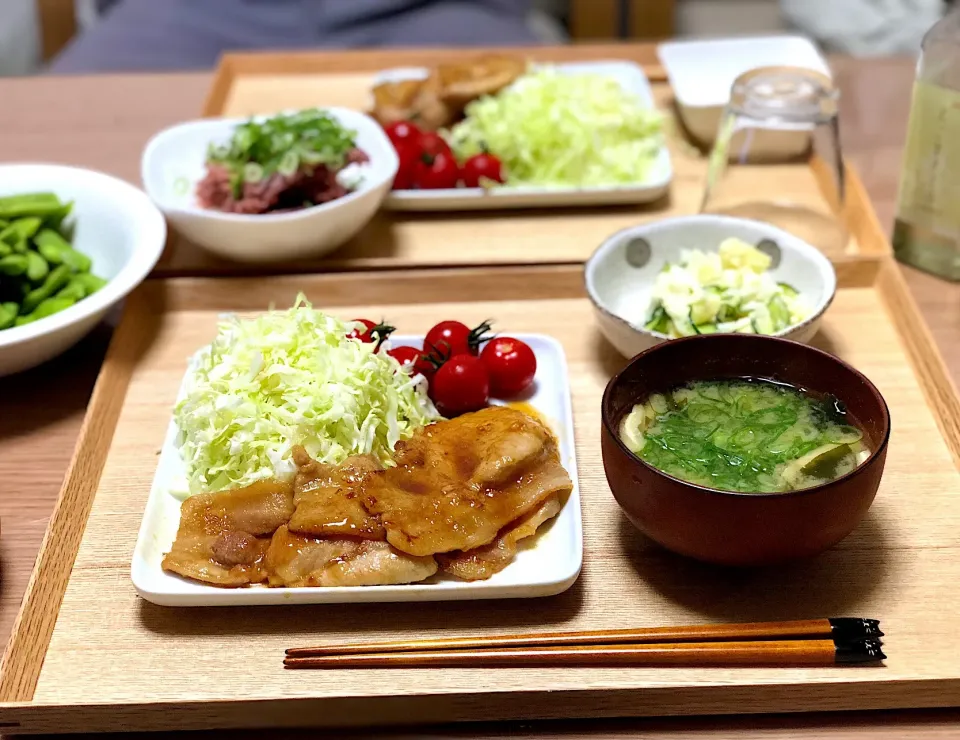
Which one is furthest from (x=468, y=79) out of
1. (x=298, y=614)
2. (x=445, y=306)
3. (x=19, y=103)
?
(x=298, y=614)

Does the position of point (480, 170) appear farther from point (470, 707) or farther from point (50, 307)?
point (470, 707)

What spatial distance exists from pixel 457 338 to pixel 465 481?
41 centimetres

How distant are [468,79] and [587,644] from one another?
5.97ft

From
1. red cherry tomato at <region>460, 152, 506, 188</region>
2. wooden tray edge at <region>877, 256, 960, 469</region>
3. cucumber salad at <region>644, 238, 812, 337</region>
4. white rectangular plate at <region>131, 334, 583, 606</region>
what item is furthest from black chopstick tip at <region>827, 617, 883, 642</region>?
red cherry tomato at <region>460, 152, 506, 188</region>

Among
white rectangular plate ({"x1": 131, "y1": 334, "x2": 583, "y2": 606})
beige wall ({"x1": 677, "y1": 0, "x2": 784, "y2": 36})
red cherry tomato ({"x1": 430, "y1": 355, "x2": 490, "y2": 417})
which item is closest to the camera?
white rectangular plate ({"x1": 131, "y1": 334, "x2": 583, "y2": 606})

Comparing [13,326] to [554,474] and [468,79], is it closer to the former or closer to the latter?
[554,474]

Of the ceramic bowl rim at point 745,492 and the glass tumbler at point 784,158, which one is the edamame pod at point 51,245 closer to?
the ceramic bowl rim at point 745,492

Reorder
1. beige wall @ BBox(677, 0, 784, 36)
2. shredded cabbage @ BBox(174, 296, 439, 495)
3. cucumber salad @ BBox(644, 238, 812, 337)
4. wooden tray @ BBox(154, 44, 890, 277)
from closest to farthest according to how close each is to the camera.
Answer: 1. shredded cabbage @ BBox(174, 296, 439, 495)
2. cucumber salad @ BBox(644, 238, 812, 337)
3. wooden tray @ BBox(154, 44, 890, 277)
4. beige wall @ BBox(677, 0, 784, 36)

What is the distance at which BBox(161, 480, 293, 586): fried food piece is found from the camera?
4.42ft

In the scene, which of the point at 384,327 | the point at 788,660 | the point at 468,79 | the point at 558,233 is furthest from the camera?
the point at 468,79

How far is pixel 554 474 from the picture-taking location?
146 centimetres

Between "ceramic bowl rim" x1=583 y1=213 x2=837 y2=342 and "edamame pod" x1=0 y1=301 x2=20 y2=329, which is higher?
"ceramic bowl rim" x1=583 y1=213 x2=837 y2=342

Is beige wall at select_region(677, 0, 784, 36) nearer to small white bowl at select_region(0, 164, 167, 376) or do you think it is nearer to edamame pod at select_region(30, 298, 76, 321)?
small white bowl at select_region(0, 164, 167, 376)

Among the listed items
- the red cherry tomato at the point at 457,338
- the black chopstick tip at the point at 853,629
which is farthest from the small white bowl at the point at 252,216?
the black chopstick tip at the point at 853,629
